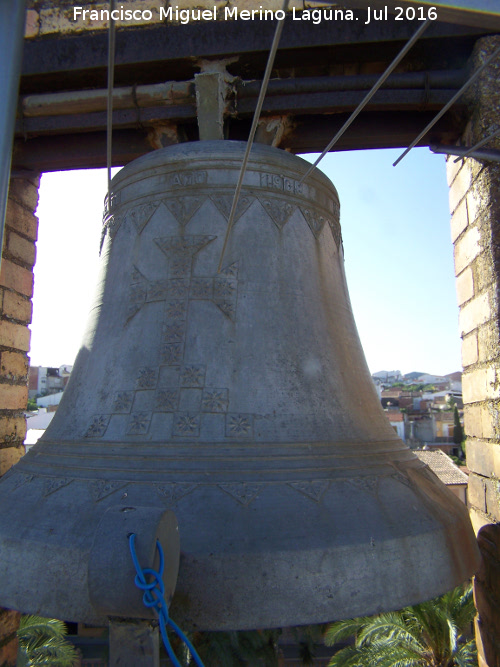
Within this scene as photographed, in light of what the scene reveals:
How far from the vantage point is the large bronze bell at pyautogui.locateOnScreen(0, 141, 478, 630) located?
140 centimetres

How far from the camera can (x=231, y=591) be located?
1363 mm

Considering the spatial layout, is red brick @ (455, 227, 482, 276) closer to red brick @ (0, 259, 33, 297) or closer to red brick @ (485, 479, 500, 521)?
red brick @ (485, 479, 500, 521)

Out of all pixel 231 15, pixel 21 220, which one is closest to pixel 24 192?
pixel 21 220

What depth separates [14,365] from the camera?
3.21m

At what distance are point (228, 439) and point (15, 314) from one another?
2091 millimetres

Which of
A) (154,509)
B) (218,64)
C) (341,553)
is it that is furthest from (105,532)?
(218,64)

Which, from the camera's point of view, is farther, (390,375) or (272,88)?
(390,375)

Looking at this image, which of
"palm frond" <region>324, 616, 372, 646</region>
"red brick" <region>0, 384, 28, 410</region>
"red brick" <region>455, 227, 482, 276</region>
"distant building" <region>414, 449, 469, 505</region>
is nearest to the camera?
"red brick" <region>455, 227, 482, 276</region>

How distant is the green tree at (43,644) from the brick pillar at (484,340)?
7748 millimetres

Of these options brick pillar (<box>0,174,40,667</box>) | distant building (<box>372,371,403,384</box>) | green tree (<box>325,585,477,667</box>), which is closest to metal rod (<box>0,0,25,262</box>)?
brick pillar (<box>0,174,40,667</box>)

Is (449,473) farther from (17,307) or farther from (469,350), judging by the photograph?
(17,307)

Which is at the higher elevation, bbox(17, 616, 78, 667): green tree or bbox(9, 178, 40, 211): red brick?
bbox(9, 178, 40, 211): red brick

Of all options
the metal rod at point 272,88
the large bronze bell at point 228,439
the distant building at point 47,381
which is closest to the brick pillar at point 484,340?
the metal rod at point 272,88

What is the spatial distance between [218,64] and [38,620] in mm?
8863
